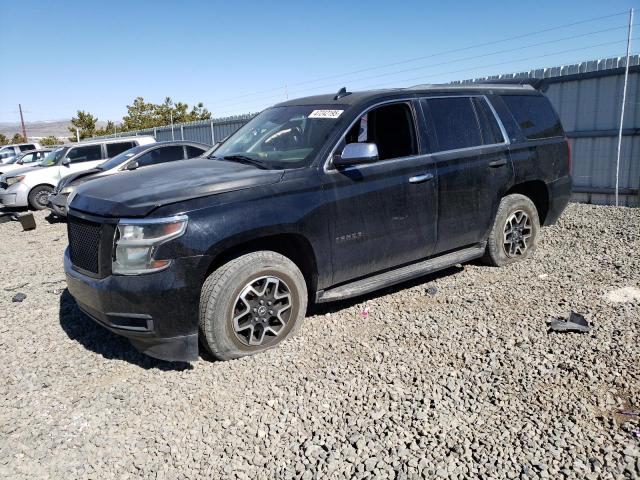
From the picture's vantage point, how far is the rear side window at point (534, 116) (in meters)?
5.58

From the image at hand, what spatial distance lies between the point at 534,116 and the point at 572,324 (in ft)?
9.07

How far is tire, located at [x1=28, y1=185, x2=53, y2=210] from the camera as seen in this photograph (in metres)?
13.0

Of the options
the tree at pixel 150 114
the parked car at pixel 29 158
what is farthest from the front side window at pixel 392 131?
the tree at pixel 150 114

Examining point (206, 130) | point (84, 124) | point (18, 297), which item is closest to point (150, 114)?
point (84, 124)

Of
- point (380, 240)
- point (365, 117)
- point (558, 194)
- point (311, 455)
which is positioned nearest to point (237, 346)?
point (311, 455)

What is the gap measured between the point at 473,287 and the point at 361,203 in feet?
5.56

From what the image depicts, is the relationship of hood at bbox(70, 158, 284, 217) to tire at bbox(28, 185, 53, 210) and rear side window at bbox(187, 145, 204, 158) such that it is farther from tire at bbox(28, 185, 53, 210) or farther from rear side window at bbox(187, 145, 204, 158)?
tire at bbox(28, 185, 53, 210)

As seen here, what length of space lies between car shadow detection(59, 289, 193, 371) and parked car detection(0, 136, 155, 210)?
351 inches

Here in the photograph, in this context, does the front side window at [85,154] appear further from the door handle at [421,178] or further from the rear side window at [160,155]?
the door handle at [421,178]

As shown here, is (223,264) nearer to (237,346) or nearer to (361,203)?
(237,346)

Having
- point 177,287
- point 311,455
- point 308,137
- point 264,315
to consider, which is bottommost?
point 311,455

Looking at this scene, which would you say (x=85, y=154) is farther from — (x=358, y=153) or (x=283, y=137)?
(x=358, y=153)

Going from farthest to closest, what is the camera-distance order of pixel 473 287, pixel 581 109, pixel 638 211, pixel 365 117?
pixel 581 109 → pixel 638 211 → pixel 473 287 → pixel 365 117

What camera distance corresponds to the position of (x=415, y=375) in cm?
340
